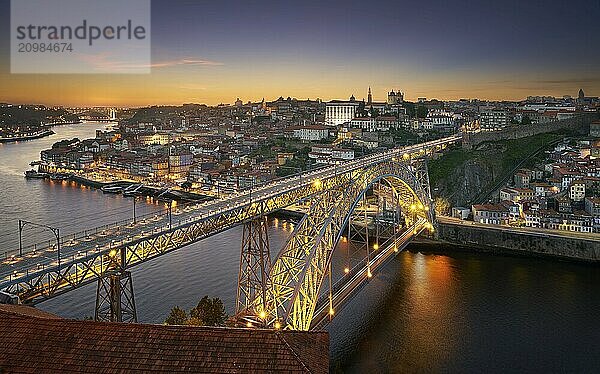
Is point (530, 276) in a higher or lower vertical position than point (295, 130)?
lower

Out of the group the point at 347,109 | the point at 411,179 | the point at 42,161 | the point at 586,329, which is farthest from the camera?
the point at 347,109

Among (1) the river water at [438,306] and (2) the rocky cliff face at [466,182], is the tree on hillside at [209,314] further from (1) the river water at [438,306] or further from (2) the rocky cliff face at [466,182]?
(2) the rocky cliff face at [466,182]

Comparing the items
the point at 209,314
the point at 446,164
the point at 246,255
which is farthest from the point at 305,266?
the point at 446,164

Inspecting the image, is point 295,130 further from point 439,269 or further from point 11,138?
point 11,138

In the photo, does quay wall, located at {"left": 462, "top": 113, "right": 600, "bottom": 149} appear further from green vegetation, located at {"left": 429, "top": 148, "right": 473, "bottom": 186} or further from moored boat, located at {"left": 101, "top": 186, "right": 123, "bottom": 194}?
moored boat, located at {"left": 101, "top": 186, "right": 123, "bottom": 194}

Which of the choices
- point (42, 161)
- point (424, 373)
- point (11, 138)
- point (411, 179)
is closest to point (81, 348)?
point (424, 373)

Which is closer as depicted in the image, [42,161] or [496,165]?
[496,165]

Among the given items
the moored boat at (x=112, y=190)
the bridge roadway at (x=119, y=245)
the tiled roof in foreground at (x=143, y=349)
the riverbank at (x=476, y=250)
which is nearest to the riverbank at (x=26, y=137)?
the moored boat at (x=112, y=190)
